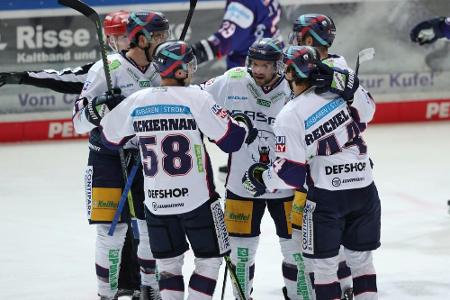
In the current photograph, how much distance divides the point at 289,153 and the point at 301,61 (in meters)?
0.41

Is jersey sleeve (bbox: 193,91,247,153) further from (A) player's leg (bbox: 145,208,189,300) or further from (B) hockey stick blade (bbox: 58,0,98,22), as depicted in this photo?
(B) hockey stick blade (bbox: 58,0,98,22)

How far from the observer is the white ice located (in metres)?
6.41

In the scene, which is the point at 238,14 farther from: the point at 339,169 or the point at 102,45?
the point at 339,169

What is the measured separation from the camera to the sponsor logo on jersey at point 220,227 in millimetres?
4973

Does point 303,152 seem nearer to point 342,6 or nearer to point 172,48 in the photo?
point 172,48

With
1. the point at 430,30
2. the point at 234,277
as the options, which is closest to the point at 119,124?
the point at 234,277

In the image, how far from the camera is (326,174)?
16.5 ft

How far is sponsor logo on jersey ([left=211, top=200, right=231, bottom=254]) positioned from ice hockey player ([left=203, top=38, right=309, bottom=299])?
1.69ft

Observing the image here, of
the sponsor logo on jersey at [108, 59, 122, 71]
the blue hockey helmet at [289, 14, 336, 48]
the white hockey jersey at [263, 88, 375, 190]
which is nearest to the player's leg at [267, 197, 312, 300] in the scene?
the white hockey jersey at [263, 88, 375, 190]

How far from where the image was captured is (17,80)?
573 cm

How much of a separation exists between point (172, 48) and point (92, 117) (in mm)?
608

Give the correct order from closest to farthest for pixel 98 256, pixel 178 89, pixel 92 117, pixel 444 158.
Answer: pixel 178 89, pixel 92 117, pixel 98 256, pixel 444 158

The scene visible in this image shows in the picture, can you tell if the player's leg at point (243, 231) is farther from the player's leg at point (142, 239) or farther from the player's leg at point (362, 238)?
the player's leg at point (362, 238)

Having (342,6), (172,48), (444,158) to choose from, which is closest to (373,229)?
(172,48)
